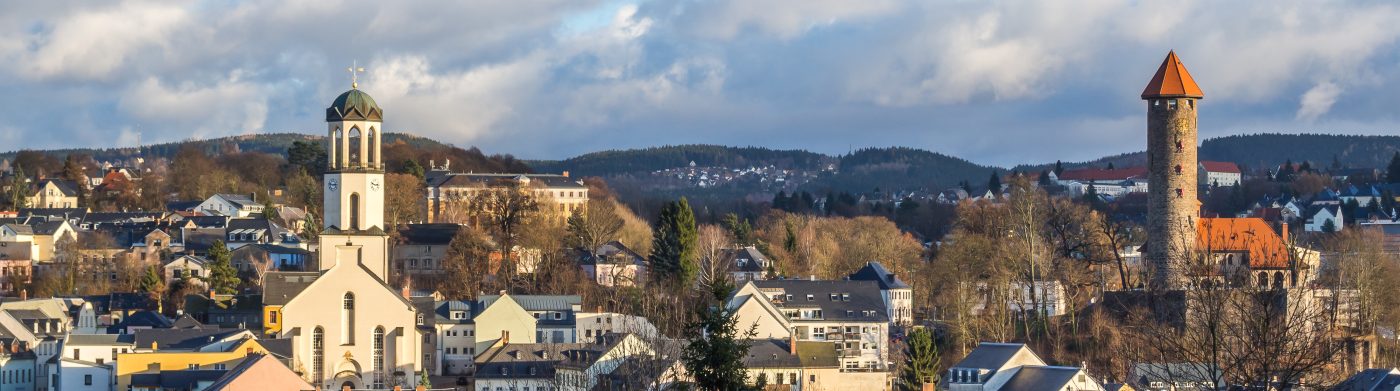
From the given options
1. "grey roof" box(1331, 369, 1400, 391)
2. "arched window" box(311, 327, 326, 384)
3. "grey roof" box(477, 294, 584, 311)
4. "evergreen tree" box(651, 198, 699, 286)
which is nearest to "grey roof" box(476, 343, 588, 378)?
"arched window" box(311, 327, 326, 384)

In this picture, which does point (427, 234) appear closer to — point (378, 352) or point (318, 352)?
point (318, 352)

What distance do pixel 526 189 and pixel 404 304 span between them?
3704 centimetres

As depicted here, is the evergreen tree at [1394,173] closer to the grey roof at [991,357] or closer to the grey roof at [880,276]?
the grey roof at [880,276]

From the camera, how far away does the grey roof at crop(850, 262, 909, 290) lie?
85125mm

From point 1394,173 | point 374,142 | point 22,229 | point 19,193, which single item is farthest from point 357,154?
point 1394,173

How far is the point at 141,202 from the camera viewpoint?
405ft

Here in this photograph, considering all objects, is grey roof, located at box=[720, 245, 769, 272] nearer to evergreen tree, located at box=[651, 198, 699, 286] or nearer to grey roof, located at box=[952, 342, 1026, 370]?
evergreen tree, located at box=[651, 198, 699, 286]

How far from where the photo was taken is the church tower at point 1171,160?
79.2 meters

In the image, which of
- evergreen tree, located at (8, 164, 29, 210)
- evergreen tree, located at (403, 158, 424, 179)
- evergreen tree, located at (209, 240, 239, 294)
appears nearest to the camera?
evergreen tree, located at (209, 240, 239, 294)

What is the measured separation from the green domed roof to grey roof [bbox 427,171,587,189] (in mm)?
40263

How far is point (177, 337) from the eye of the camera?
68562mm

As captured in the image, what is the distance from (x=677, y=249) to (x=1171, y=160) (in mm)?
18420

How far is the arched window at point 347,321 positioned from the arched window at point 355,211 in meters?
2.63

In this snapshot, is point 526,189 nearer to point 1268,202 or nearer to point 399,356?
point 399,356
